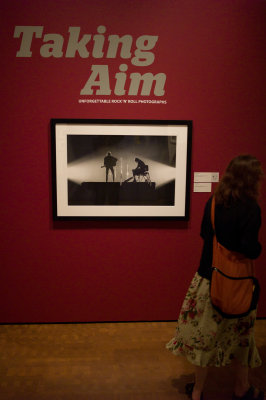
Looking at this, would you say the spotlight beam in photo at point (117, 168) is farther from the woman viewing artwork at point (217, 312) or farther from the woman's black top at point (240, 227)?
the woman's black top at point (240, 227)

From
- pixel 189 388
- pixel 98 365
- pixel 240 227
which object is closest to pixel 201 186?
pixel 240 227

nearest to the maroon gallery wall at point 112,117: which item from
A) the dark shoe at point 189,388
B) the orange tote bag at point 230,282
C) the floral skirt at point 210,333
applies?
the dark shoe at point 189,388

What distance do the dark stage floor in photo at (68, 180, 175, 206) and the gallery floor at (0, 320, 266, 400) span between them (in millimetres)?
1167

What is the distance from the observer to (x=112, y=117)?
2461 mm

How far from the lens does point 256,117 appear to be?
100.0 inches

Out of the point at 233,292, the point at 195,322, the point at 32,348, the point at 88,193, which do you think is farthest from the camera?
the point at 88,193

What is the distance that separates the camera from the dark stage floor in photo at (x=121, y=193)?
2496mm

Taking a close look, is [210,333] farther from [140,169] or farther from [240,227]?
[140,169]

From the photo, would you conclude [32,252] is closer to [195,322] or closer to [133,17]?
[195,322]

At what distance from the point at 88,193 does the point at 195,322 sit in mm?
1373

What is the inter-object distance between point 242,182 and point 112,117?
1374 mm

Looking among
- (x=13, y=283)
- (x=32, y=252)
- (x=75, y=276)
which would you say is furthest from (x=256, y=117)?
(x=13, y=283)

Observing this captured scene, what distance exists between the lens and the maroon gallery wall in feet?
7.72

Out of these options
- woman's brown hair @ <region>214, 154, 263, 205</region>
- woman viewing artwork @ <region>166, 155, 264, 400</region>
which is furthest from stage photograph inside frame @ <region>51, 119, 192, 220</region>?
woman's brown hair @ <region>214, 154, 263, 205</region>
